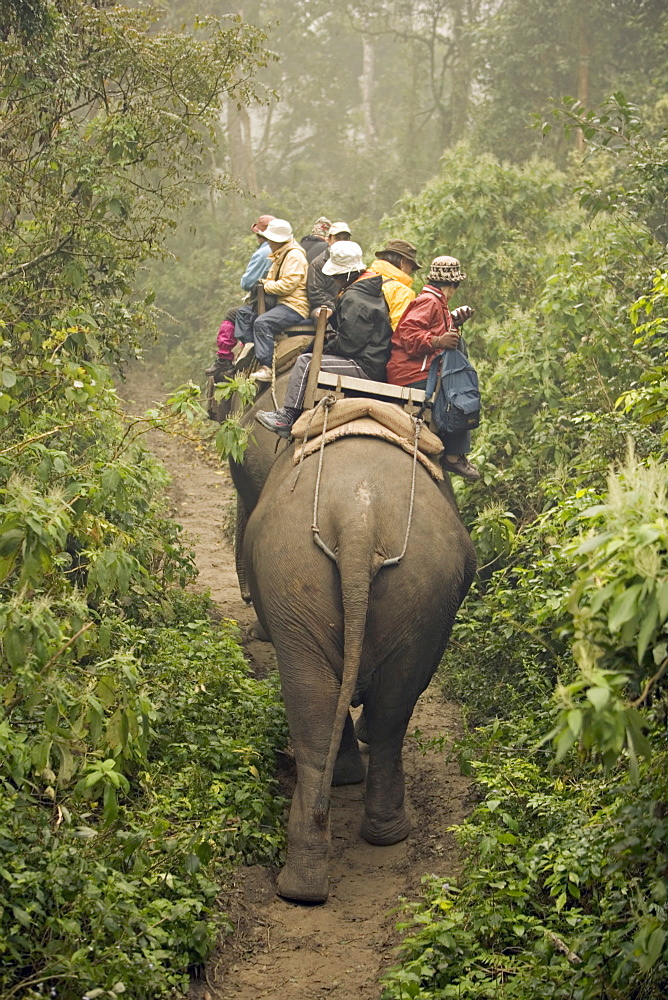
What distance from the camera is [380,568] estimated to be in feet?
16.4

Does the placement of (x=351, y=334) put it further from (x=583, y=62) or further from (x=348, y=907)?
(x=583, y=62)

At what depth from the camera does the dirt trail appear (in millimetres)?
4301

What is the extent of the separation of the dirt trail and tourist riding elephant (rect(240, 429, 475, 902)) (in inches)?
4.9

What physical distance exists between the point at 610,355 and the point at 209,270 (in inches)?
515

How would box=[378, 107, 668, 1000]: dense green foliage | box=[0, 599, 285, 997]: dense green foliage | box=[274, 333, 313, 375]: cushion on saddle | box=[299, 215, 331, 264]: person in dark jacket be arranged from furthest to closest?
box=[299, 215, 331, 264]: person in dark jacket < box=[274, 333, 313, 375]: cushion on saddle < box=[0, 599, 285, 997]: dense green foliage < box=[378, 107, 668, 1000]: dense green foliage

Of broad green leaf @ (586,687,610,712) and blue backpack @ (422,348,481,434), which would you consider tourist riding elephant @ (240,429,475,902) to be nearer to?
blue backpack @ (422,348,481,434)

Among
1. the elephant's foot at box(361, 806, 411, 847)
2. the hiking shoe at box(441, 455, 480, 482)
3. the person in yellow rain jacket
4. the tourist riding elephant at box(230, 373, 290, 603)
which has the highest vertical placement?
the person in yellow rain jacket

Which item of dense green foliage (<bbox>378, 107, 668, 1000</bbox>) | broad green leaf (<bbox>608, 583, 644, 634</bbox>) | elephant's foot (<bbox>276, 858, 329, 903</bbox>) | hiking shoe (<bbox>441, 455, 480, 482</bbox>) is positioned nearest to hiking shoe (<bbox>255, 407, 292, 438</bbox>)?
hiking shoe (<bbox>441, 455, 480, 482</bbox>)

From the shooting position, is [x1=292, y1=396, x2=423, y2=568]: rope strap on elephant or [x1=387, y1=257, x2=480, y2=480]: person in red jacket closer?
[x1=292, y1=396, x2=423, y2=568]: rope strap on elephant

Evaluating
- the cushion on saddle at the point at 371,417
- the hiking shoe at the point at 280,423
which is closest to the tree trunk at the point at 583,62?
the hiking shoe at the point at 280,423

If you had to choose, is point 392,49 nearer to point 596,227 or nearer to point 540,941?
point 596,227

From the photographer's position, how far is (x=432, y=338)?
240 inches

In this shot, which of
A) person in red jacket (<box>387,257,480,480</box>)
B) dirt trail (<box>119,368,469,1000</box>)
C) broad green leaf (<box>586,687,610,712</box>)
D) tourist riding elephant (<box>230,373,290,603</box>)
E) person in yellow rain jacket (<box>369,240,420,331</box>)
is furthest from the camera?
tourist riding elephant (<box>230,373,290,603</box>)

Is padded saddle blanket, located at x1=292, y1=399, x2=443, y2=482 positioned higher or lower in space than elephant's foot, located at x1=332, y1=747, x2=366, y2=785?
higher
